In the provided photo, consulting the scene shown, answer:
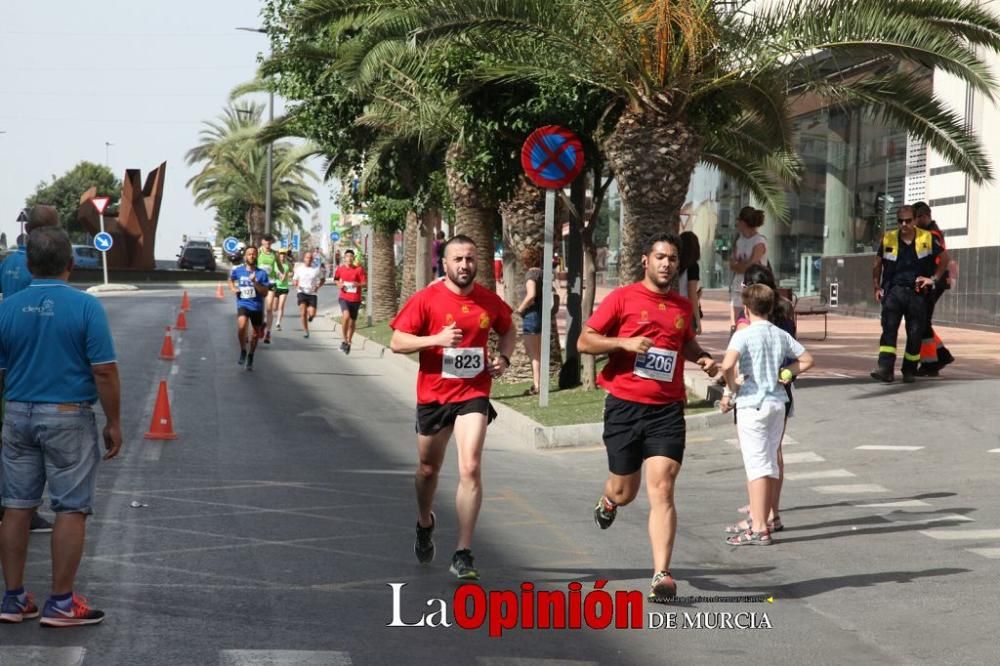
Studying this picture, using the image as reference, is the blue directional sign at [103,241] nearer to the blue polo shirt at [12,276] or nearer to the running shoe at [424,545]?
the blue polo shirt at [12,276]

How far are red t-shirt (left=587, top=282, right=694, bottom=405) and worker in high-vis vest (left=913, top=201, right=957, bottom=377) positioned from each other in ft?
29.4

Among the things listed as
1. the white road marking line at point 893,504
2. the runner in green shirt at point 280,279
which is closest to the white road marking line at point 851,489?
the white road marking line at point 893,504

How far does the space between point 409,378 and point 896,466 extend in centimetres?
1095

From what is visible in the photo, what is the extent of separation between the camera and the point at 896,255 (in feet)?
53.1

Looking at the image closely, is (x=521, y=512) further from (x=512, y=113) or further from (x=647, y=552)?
(x=512, y=113)

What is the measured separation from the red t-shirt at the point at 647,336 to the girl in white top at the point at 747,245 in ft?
16.8

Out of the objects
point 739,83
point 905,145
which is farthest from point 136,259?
point 739,83

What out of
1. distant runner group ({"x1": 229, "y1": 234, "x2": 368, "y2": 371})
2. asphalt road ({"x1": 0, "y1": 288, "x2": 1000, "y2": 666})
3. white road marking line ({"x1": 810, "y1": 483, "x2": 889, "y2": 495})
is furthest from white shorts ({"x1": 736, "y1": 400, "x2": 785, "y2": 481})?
distant runner group ({"x1": 229, "y1": 234, "x2": 368, "y2": 371})

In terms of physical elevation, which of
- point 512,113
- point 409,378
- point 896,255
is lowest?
point 409,378

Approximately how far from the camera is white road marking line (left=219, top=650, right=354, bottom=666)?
609 cm

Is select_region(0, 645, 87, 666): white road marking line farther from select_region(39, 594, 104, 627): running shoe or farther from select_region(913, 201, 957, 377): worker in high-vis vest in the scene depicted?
select_region(913, 201, 957, 377): worker in high-vis vest

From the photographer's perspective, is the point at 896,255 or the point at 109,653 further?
the point at 896,255

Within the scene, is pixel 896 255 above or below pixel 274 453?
above

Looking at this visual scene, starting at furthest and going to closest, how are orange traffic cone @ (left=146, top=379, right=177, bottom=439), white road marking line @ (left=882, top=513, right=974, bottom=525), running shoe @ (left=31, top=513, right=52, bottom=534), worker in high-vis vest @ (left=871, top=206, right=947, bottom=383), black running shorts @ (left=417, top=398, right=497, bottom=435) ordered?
1. worker in high-vis vest @ (left=871, top=206, right=947, bottom=383)
2. orange traffic cone @ (left=146, top=379, right=177, bottom=439)
3. white road marking line @ (left=882, top=513, right=974, bottom=525)
4. running shoe @ (left=31, top=513, right=52, bottom=534)
5. black running shorts @ (left=417, top=398, right=497, bottom=435)
